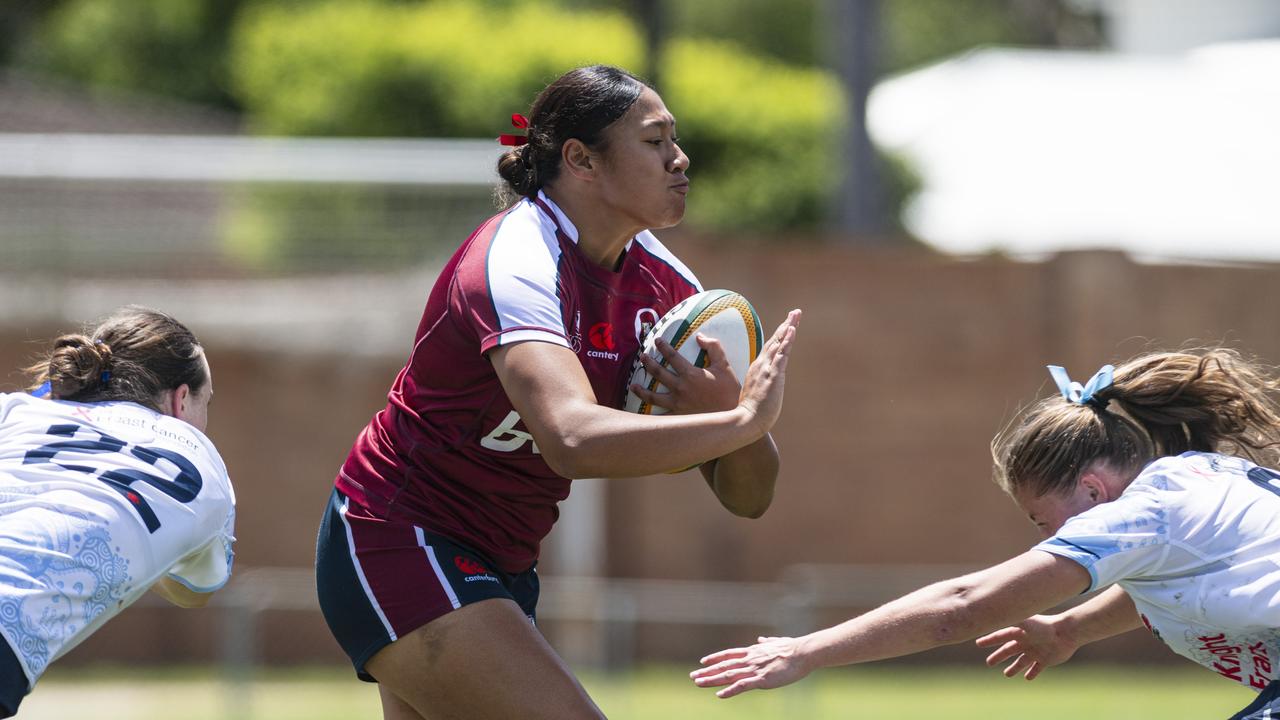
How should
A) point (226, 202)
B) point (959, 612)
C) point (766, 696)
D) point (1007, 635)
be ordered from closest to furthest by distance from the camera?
1. point (959, 612)
2. point (1007, 635)
3. point (766, 696)
4. point (226, 202)

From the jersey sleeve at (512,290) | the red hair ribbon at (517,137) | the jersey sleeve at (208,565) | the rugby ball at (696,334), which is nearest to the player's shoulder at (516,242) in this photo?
the jersey sleeve at (512,290)

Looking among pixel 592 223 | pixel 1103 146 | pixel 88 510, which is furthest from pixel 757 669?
pixel 1103 146

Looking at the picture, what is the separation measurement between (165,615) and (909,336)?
6.73 metres

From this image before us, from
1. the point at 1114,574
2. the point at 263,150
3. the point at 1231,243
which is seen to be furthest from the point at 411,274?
the point at 1114,574

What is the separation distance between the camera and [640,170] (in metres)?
4.03

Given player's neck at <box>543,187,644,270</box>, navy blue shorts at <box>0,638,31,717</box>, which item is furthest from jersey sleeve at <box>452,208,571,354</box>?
navy blue shorts at <box>0,638,31,717</box>

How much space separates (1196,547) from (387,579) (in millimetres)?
Result: 1866

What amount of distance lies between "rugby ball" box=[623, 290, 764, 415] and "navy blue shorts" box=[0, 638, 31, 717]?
156 cm

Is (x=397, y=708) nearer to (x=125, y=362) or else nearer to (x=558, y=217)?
(x=125, y=362)

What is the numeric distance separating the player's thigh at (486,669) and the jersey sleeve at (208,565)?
21.8 inches

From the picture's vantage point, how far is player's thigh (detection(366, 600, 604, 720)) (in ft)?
12.2

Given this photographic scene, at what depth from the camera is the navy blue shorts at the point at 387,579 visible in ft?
12.5

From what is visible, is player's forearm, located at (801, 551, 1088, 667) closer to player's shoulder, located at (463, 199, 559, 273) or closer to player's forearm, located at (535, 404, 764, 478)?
player's forearm, located at (535, 404, 764, 478)

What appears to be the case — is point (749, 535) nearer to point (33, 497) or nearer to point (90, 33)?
point (33, 497)
